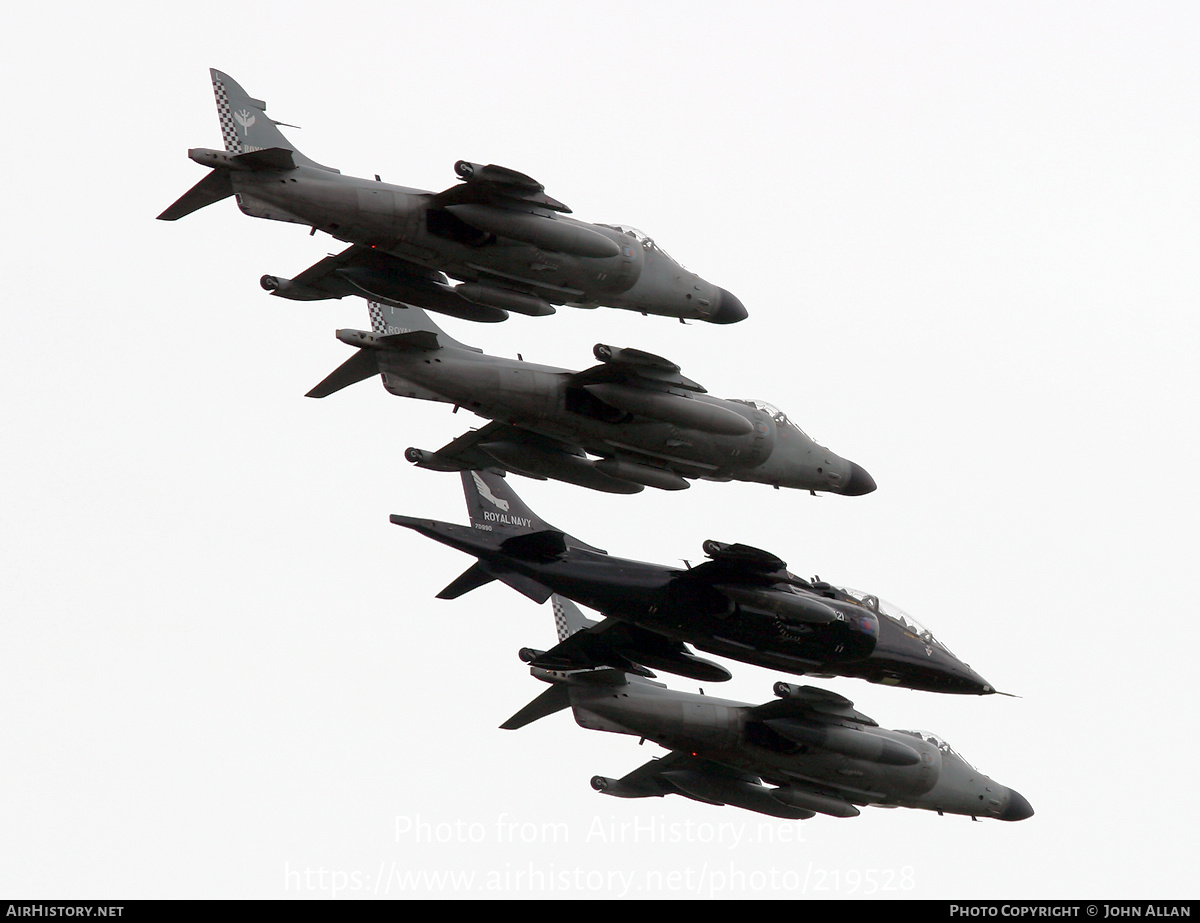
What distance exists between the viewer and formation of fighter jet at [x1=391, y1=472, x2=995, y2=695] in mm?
48594

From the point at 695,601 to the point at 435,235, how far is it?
11.4 m

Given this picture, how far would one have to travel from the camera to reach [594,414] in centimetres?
4681

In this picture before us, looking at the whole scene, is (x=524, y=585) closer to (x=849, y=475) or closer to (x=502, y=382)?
(x=502, y=382)

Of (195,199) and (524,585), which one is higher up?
(195,199)

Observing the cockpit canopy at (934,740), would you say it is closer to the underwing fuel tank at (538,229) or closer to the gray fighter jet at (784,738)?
the gray fighter jet at (784,738)

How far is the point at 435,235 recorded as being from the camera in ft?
146

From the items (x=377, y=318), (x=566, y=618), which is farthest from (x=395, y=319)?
(x=566, y=618)

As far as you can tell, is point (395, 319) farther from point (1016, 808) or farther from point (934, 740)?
point (1016, 808)

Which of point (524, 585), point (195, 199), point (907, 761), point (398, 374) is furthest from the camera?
point (907, 761)

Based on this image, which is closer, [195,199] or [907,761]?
[195,199]

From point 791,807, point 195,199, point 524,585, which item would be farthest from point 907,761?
point 195,199

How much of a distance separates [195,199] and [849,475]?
1855 cm

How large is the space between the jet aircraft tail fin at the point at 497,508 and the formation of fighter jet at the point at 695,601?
0.53 metres
